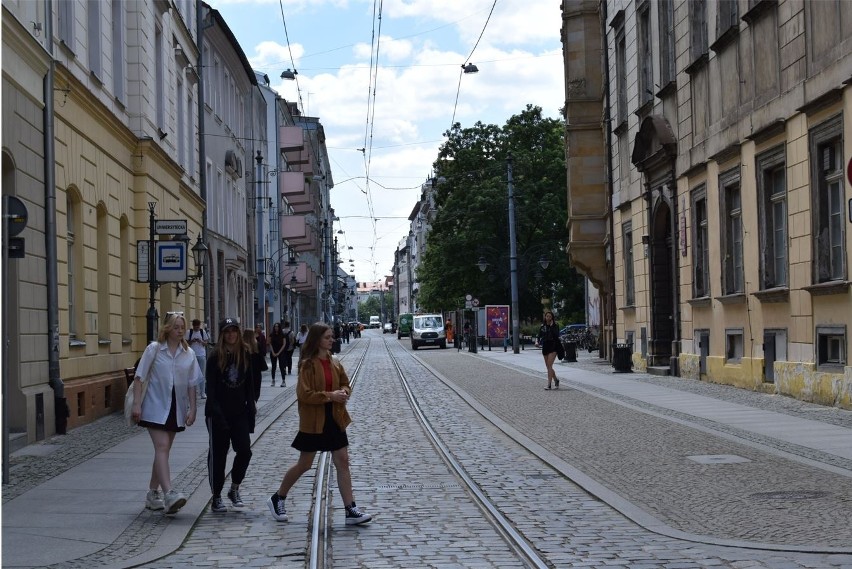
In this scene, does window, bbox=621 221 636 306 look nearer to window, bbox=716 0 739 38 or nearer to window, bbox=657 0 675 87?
window, bbox=657 0 675 87

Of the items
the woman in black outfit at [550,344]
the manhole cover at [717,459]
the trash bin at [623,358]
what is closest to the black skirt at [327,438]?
the manhole cover at [717,459]

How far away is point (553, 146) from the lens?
228ft

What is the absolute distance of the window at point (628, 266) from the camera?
113ft

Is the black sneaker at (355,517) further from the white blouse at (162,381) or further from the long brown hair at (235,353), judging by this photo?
the white blouse at (162,381)

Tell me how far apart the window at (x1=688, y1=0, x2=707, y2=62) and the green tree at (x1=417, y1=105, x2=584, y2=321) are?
40639 millimetres

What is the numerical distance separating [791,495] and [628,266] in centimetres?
2461

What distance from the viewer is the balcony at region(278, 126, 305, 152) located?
68125mm

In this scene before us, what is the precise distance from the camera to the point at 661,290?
101 ft

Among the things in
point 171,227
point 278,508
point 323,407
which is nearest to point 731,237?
point 171,227

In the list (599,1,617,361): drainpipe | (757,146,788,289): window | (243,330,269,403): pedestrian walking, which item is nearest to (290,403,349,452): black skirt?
(243,330,269,403): pedestrian walking

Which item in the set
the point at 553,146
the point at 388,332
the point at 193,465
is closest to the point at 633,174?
the point at 193,465

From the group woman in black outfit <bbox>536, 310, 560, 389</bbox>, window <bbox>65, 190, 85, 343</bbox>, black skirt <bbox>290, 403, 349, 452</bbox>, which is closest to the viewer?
black skirt <bbox>290, 403, 349, 452</bbox>

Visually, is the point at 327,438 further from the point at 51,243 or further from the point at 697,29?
the point at 697,29

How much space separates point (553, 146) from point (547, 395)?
46336 mm
